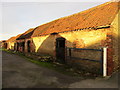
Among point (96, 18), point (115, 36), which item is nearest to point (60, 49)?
point (96, 18)

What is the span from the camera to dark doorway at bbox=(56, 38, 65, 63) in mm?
8153

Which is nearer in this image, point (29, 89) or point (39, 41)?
point (29, 89)

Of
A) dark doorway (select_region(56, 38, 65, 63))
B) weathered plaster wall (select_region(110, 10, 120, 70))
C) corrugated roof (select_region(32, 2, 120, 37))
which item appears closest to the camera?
weathered plaster wall (select_region(110, 10, 120, 70))

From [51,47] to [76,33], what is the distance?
3721 millimetres

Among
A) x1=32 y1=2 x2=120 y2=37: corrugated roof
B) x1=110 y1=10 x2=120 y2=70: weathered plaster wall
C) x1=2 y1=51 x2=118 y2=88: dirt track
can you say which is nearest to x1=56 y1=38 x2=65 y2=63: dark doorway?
x1=32 y1=2 x2=120 y2=37: corrugated roof

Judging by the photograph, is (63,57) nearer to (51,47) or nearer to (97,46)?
(51,47)

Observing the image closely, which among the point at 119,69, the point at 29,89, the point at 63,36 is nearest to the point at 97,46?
the point at 119,69

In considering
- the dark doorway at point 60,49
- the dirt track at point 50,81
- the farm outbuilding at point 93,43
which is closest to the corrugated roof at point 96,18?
the farm outbuilding at point 93,43

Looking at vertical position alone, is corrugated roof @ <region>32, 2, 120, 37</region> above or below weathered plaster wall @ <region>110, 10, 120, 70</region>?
above

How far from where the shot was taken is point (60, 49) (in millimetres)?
8414

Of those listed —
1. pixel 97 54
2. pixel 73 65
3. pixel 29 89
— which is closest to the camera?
pixel 29 89

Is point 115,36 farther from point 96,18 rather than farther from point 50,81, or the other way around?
point 50,81

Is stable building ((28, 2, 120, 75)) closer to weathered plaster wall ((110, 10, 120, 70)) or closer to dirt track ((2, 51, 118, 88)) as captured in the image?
weathered plaster wall ((110, 10, 120, 70))

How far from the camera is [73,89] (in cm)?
326
